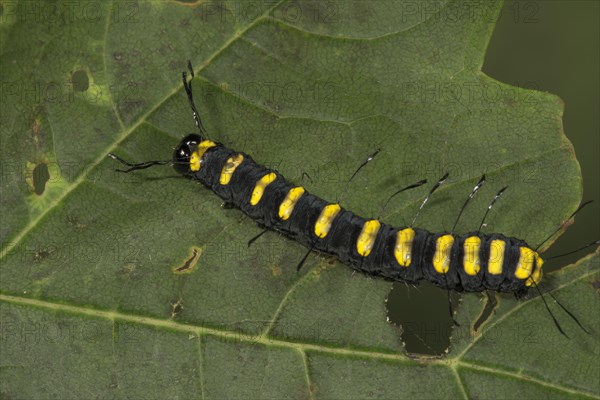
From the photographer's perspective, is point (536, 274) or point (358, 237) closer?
point (536, 274)

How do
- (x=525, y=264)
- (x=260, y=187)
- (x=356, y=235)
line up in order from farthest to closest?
(x=260, y=187) < (x=356, y=235) < (x=525, y=264)

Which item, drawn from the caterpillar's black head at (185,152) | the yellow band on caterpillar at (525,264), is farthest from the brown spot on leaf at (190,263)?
the yellow band on caterpillar at (525,264)

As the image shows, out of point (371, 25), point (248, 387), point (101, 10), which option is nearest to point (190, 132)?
point (101, 10)

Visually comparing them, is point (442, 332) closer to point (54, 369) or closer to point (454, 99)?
point (454, 99)

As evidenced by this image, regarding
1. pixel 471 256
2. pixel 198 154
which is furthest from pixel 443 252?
pixel 198 154

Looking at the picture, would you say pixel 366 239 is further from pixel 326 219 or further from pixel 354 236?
pixel 326 219

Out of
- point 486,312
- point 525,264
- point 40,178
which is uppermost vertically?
point 525,264

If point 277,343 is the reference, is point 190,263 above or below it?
above
